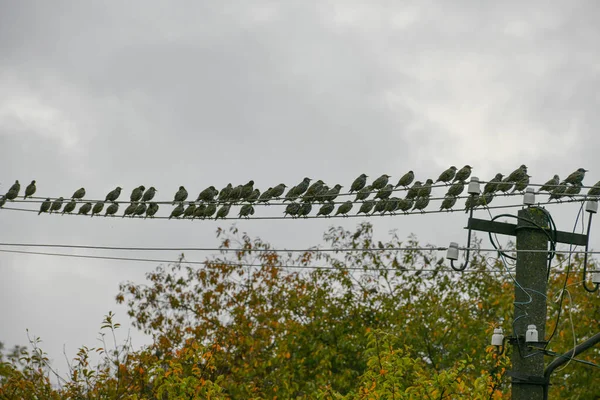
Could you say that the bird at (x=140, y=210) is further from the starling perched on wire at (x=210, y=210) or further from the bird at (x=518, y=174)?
the bird at (x=518, y=174)

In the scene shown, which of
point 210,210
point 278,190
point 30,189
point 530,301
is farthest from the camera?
point 30,189

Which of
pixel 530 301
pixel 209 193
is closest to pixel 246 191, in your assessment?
pixel 209 193

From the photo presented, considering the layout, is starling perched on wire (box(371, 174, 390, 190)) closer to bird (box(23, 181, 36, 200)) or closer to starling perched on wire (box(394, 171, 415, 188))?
starling perched on wire (box(394, 171, 415, 188))

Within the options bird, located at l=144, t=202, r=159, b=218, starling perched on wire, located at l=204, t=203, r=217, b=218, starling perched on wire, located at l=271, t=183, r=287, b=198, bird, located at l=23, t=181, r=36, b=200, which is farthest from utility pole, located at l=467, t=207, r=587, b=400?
bird, located at l=23, t=181, r=36, b=200

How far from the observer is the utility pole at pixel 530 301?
793 centimetres

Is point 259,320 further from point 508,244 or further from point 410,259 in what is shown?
point 508,244

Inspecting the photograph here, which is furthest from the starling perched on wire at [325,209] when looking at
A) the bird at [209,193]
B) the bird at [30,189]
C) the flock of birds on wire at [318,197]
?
the bird at [30,189]

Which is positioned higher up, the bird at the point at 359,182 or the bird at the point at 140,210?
the bird at the point at 359,182

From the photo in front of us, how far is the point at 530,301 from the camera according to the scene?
26.5ft

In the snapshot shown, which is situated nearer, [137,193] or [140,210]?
[140,210]

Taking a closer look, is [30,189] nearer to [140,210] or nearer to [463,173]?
[140,210]

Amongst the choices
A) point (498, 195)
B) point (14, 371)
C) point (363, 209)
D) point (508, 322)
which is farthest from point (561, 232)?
point (508, 322)

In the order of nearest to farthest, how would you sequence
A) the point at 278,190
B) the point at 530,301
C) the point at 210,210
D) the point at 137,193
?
the point at 530,301
the point at 210,210
the point at 278,190
the point at 137,193

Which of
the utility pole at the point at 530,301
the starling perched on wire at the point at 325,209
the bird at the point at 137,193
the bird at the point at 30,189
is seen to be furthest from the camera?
the bird at the point at 30,189
